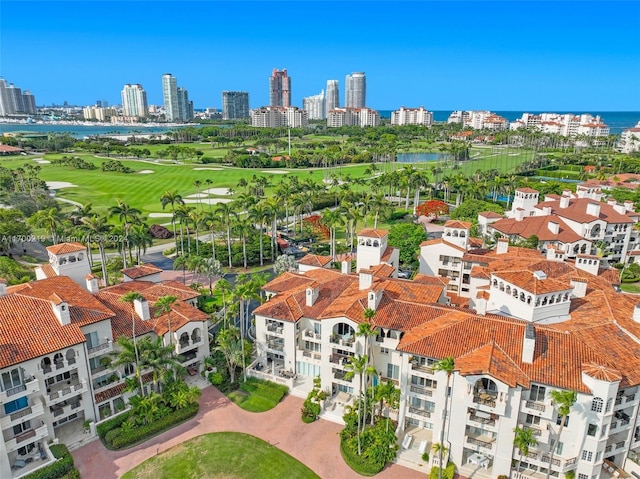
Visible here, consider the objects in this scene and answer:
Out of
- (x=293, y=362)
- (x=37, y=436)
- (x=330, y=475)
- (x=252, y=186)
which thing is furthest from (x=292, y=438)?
(x=252, y=186)

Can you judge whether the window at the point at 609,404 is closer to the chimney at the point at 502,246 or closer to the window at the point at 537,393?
the window at the point at 537,393

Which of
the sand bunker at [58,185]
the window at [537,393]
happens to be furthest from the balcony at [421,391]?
the sand bunker at [58,185]

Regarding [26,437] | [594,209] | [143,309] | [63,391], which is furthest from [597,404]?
[594,209]

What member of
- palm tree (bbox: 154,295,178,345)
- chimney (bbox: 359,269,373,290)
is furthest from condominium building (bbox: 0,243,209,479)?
chimney (bbox: 359,269,373,290)

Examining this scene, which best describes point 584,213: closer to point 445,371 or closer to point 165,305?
point 445,371

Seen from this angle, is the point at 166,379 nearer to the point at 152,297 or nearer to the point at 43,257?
the point at 152,297
